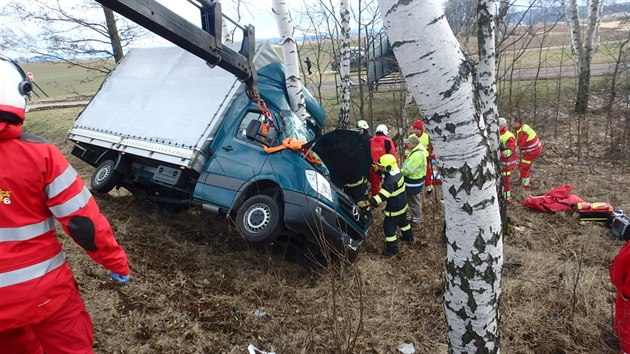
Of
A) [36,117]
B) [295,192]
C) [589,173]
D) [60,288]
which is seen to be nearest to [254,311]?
[295,192]

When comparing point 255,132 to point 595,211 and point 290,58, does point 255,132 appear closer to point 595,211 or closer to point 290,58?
point 290,58

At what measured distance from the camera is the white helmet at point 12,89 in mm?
1972

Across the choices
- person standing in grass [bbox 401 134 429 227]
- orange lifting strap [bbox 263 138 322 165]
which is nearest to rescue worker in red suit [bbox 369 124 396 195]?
person standing in grass [bbox 401 134 429 227]

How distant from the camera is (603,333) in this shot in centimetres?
347

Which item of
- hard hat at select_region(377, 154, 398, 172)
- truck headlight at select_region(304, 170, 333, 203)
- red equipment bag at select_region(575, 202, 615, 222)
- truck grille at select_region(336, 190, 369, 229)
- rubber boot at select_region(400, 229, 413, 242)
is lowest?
rubber boot at select_region(400, 229, 413, 242)

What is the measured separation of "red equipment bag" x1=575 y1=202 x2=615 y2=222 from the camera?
5.82 meters

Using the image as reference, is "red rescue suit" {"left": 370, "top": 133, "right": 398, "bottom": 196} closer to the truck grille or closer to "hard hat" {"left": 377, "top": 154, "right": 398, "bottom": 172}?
"hard hat" {"left": 377, "top": 154, "right": 398, "bottom": 172}

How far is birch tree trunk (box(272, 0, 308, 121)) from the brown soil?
7.50ft

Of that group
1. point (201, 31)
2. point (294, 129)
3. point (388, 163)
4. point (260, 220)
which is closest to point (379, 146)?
point (388, 163)

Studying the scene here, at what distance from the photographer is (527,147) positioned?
7.39 metres

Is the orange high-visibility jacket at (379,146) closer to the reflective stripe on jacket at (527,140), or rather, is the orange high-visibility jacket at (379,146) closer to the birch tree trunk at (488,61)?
the birch tree trunk at (488,61)

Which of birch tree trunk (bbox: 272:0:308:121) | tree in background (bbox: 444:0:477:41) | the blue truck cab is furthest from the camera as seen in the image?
tree in background (bbox: 444:0:477:41)

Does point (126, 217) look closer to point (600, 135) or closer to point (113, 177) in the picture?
point (113, 177)

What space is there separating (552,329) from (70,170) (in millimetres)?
4052
